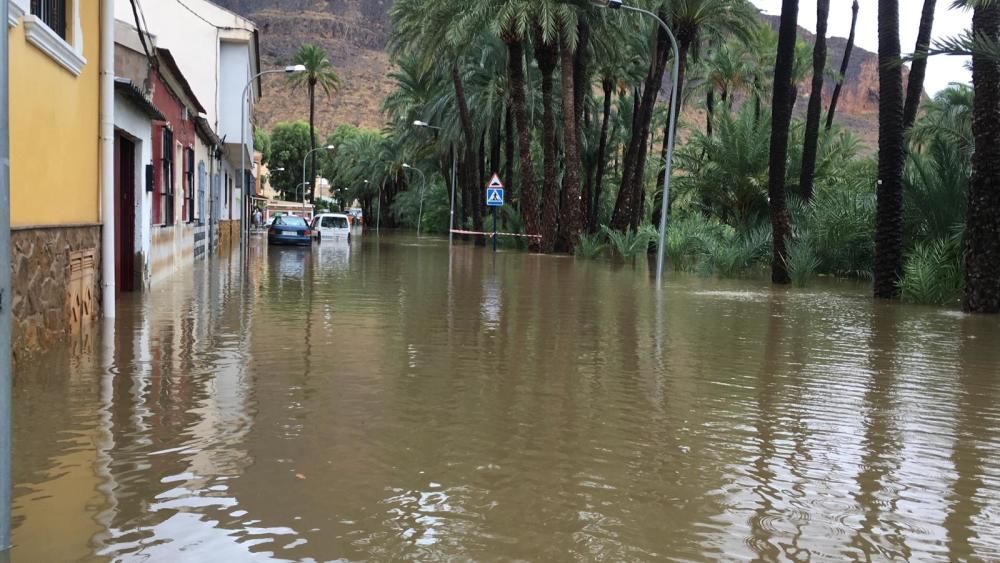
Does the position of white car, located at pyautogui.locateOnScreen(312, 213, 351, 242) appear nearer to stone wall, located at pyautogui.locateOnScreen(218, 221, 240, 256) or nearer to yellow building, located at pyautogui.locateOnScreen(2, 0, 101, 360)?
stone wall, located at pyautogui.locateOnScreen(218, 221, 240, 256)

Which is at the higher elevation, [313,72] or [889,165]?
[313,72]

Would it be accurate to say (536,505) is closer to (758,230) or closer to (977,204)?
(977,204)

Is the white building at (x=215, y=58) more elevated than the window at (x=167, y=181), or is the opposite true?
the white building at (x=215, y=58)

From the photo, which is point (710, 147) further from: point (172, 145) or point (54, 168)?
point (54, 168)

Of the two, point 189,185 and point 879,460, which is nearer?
point 879,460

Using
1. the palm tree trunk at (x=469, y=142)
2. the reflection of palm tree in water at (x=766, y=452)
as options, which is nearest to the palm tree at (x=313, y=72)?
the palm tree trunk at (x=469, y=142)

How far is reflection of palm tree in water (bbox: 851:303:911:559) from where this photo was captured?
15.3 feet

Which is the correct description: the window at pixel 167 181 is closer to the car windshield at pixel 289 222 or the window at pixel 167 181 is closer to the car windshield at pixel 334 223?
the car windshield at pixel 289 222

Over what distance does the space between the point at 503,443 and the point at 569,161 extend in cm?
2925

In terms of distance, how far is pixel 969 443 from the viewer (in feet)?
21.8

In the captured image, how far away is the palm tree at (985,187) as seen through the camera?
595 inches

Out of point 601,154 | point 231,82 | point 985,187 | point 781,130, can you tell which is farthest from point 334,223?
point 985,187

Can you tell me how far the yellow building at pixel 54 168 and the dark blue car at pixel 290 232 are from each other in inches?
1081

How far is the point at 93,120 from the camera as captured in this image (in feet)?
36.3
